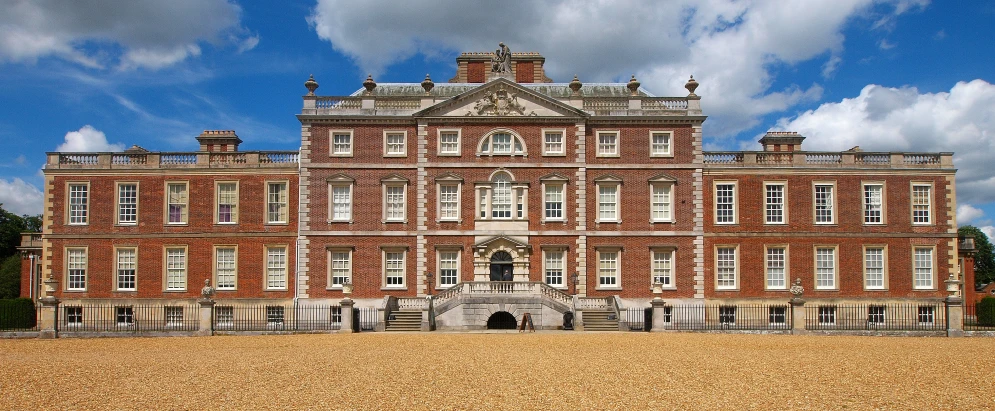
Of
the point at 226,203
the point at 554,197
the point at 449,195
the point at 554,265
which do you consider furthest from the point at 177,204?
the point at 554,265

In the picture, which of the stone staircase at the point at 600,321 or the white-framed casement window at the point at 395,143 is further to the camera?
the white-framed casement window at the point at 395,143

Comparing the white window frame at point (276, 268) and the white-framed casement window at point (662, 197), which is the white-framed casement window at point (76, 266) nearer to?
the white window frame at point (276, 268)

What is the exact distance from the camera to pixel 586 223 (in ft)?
116

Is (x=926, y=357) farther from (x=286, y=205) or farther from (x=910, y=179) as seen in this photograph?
(x=286, y=205)

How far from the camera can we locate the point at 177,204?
36.7 metres

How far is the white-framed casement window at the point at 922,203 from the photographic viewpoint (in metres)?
36.7

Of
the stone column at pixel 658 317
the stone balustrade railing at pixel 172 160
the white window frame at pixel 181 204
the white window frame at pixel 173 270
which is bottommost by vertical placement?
the stone column at pixel 658 317

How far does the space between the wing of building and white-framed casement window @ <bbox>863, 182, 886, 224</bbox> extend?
63 mm

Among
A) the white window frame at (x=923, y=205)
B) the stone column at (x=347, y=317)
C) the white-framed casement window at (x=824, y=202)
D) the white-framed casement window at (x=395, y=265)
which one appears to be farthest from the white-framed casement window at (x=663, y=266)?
the stone column at (x=347, y=317)

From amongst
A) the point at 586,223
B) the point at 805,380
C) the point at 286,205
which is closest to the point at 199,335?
the point at 286,205

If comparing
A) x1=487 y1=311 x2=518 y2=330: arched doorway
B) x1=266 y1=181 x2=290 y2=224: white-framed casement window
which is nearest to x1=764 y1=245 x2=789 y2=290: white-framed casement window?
x1=487 y1=311 x2=518 y2=330: arched doorway

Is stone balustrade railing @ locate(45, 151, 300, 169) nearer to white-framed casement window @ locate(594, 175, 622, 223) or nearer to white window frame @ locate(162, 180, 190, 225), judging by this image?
white window frame @ locate(162, 180, 190, 225)

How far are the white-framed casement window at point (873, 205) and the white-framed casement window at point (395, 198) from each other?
66.4 ft

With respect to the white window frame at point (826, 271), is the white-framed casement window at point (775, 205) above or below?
above
